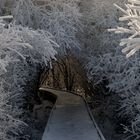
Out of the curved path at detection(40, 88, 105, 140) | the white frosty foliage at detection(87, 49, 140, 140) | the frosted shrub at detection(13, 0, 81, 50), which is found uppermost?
the frosted shrub at detection(13, 0, 81, 50)

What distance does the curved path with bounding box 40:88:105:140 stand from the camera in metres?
10.1

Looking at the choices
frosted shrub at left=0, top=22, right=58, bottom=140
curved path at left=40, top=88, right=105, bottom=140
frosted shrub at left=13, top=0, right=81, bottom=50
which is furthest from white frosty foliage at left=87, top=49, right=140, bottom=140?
frosted shrub at left=0, top=22, right=58, bottom=140

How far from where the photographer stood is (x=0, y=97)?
8.63 meters

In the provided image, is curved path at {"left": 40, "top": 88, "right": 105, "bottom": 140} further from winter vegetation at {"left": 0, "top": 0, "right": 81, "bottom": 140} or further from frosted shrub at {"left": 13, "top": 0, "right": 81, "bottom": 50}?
frosted shrub at {"left": 13, "top": 0, "right": 81, "bottom": 50}

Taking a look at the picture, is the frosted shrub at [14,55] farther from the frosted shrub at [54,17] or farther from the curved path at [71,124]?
the frosted shrub at [54,17]

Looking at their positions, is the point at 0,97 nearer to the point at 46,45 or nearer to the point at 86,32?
the point at 46,45

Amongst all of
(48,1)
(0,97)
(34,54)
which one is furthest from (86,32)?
(0,97)

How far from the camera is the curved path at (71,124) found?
33.2 ft

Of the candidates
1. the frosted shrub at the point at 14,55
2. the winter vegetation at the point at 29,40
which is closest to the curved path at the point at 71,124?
the winter vegetation at the point at 29,40

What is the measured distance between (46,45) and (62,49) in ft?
A: 10.3

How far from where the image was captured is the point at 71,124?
38.3ft

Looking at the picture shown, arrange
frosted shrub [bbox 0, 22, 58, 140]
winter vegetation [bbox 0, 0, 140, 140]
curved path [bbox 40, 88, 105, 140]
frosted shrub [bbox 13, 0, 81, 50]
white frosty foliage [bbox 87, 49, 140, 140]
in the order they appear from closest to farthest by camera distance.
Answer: frosted shrub [bbox 0, 22, 58, 140] < winter vegetation [bbox 0, 0, 140, 140] < curved path [bbox 40, 88, 105, 140] < white frosty foliage [bbox 87, 49, 140, 140] < frosted shrub [bbox 13, 0, 81, 50]

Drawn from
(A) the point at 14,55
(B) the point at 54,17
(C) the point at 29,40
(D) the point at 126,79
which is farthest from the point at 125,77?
(A) the point at 14,55

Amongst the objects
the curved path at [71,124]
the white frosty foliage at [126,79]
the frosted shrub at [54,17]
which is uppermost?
the frosted shrub at [54,17]
